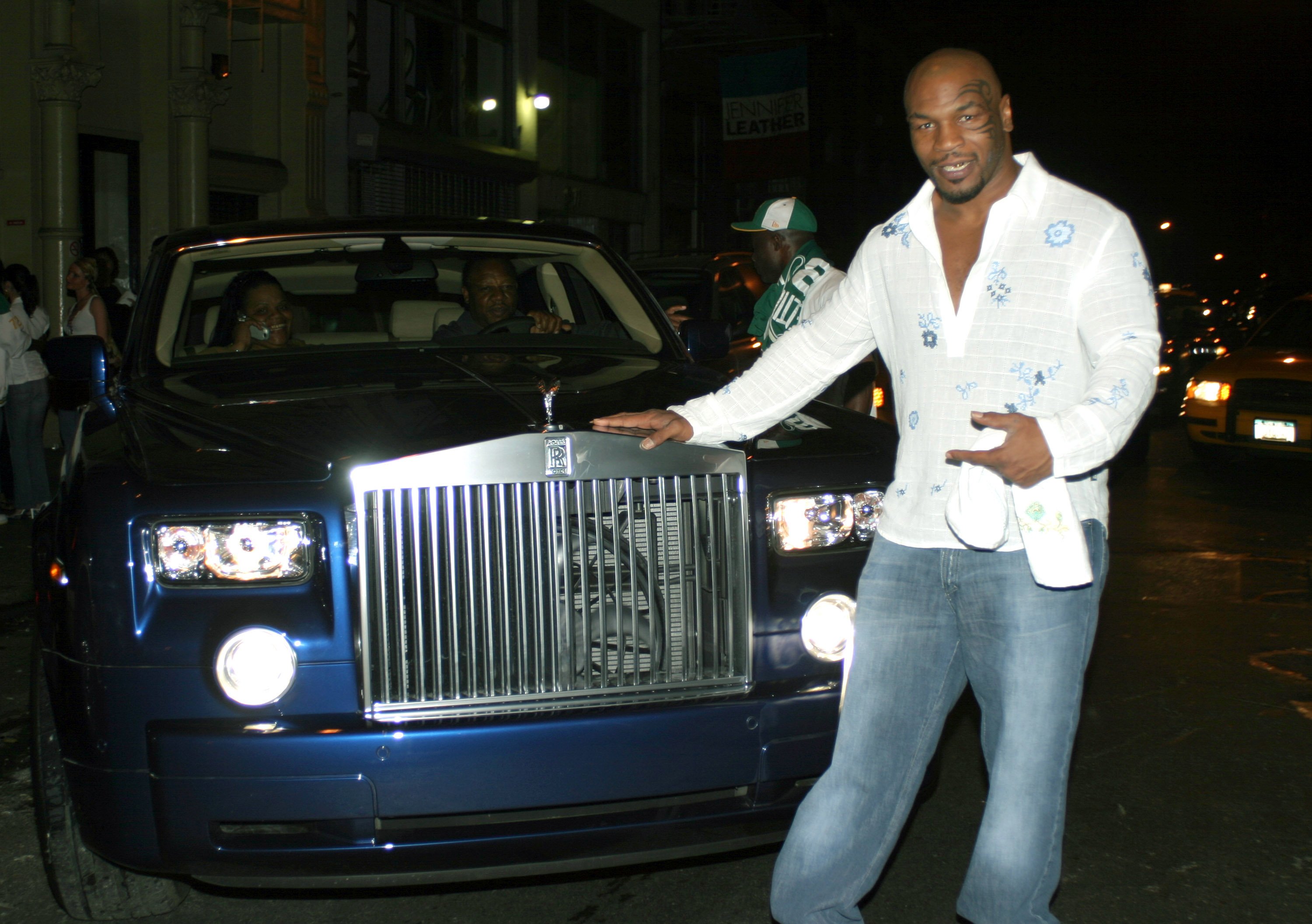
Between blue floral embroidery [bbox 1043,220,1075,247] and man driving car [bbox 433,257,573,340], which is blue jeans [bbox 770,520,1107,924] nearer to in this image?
blue floral embroidery [bbox 1043,220,1075,247]

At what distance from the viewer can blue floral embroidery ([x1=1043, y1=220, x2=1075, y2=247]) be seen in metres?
2.55

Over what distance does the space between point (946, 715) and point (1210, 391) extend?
35.0 ft

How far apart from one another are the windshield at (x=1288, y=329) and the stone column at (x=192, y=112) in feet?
36.1

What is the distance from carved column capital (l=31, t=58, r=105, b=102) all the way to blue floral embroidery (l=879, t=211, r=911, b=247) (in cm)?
1272

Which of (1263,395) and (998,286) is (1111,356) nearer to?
(998,286)

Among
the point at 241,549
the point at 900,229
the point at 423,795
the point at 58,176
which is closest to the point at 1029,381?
the point at 900,229

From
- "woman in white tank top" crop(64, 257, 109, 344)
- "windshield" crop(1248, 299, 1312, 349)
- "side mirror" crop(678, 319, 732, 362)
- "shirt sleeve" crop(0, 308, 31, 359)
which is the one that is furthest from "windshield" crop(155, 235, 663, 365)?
"windshield" crop(1248, 299, 1312, 349)

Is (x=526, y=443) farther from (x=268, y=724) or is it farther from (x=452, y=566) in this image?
(x=268, y=724)

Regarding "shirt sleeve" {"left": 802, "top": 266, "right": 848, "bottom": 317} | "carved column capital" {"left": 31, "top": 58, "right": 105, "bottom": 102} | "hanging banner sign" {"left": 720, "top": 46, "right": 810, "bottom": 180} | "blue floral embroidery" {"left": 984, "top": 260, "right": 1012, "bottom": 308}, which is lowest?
"blue floral embroidery" {"left": 984, "top": 260, "right": 1012, "bottom": 308}

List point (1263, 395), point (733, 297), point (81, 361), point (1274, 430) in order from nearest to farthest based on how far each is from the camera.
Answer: point (81, 361) → point (733, 297) → point (1274, 430) → point (1263, 395)

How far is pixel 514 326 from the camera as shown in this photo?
15.6 feet

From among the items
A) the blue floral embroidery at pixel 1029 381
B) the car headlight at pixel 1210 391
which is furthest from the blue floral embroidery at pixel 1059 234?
the car headlight at pixel 1210 391

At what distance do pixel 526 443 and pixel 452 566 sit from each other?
0.31 metres

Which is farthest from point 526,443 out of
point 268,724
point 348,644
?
point 268,724
